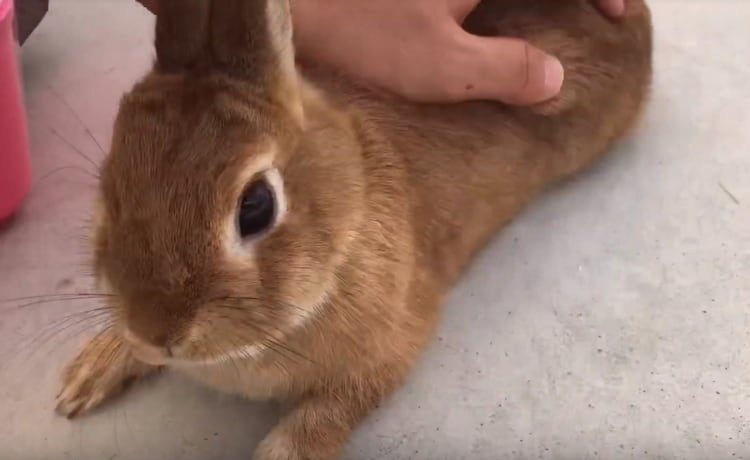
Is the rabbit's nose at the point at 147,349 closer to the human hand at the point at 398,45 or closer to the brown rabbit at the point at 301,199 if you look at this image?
the brown rabbit at the point at 301,199

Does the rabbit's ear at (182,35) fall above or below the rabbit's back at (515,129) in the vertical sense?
above

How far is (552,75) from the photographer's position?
140 centimetres

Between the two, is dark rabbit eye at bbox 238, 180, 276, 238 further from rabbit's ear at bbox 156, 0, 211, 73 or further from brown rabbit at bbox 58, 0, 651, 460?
rabbit's ear at bbox 156, 0, 211, 73

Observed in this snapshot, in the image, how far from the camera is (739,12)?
6.62 ft

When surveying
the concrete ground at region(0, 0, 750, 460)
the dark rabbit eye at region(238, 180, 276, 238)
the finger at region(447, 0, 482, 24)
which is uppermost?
the dark rabbit eye at region(238, 180, 276, 238)

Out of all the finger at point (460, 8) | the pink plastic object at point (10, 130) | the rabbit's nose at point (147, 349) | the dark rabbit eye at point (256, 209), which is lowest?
the pink plastic object at point (10, 130)

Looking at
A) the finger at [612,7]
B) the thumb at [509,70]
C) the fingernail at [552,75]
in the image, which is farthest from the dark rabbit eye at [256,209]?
the finger at [612,7]

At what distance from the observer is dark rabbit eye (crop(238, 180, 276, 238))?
0.98 meters

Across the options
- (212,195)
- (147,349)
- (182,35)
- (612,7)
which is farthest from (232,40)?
(612,7)

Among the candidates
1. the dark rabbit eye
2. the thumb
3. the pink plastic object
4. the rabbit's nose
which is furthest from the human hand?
the rabbit's nose

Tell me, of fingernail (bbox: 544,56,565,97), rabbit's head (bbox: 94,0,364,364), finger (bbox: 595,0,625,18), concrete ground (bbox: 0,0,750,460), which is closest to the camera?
rabbit's head (bbox: 94,0,364,364)

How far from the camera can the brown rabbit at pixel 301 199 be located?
3.15 ft

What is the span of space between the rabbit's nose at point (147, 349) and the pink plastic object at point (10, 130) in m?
0.62

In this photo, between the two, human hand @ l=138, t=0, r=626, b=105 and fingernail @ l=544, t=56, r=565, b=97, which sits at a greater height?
human hand @ l=138, t=0, r=626, b=105
